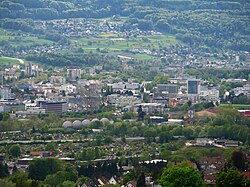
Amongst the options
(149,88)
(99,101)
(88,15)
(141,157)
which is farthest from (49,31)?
(141,157)

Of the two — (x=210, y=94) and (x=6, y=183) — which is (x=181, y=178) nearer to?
(x=6, y=183)

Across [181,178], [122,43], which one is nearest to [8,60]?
[122,43]

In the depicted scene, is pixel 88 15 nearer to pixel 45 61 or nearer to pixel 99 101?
pixel 45 61

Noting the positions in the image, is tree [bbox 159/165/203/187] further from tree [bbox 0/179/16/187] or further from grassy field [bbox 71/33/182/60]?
grassy field [bbox 71/33/182/60]

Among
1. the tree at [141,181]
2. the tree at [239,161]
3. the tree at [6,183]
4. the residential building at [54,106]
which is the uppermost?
the tree at [6,183]

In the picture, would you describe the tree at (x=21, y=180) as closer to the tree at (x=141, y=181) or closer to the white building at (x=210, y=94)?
the tree at (x=141, y=181)

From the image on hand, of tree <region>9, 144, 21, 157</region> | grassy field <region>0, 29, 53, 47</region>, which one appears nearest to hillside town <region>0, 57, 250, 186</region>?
tree <region>9, 144, 21, 157</region>

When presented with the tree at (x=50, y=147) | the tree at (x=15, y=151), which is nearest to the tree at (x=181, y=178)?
the tree at (x=15, y=151)

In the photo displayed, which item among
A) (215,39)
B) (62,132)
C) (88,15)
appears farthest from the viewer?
(88,15)
